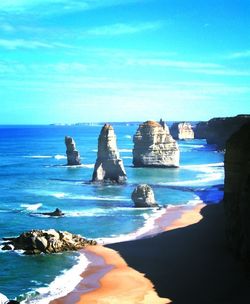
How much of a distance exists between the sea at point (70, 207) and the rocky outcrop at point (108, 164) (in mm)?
2187

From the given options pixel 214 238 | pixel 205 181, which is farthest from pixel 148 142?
pixel 214 238

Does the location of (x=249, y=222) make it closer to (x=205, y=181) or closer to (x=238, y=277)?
(x=238, y=277)

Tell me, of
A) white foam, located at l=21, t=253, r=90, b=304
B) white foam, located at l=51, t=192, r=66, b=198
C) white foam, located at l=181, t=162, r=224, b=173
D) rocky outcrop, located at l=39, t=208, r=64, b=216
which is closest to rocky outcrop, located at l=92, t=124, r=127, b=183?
white foam, located at l=51, t=192, r=66, b=198

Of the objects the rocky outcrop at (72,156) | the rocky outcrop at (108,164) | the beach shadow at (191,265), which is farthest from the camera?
the rocky outcrop at (72,156)

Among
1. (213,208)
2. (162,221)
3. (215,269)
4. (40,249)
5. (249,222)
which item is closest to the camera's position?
(249,222)

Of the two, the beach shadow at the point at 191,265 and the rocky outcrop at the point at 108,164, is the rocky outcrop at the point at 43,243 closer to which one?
the beach shadow at the point at 191,265

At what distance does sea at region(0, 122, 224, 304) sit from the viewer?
40.8m

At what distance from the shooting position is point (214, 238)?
50.1m

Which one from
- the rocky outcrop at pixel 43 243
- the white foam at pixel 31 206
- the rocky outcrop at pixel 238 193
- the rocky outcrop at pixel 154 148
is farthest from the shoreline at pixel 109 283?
the rocky outcrop at pixel 154 148

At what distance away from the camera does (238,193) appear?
42406 millimetres

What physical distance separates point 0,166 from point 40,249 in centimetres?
8154

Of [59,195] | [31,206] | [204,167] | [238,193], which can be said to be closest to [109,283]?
[238,193]

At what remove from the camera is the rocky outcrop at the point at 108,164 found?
310 feet

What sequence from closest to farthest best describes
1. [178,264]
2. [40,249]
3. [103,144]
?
[178,264] < [40,249] < [103,144]
